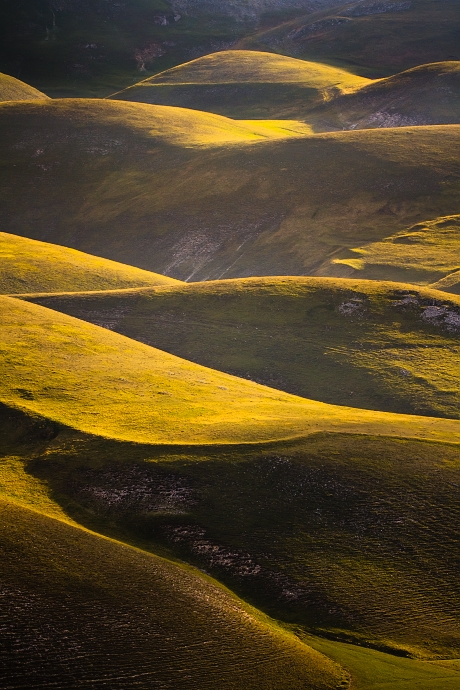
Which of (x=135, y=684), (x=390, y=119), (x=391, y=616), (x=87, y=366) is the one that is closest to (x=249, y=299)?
(x=87, y=366)

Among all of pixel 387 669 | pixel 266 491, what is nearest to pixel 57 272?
pixel 266 491

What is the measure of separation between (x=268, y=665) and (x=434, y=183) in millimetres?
106074

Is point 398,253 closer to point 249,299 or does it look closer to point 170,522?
point 249,299

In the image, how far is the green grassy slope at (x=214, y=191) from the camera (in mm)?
115438

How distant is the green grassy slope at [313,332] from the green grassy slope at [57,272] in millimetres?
9476

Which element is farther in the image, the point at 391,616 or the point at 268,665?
the point at 391,616

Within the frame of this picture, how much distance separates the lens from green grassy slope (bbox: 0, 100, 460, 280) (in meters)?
115

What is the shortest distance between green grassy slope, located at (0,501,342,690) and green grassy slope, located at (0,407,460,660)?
8.03 ft

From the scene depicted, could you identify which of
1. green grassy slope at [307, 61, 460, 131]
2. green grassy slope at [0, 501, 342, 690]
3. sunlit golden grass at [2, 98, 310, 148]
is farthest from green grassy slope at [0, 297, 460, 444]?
green grassy slope at [307, 61, 460, 131]

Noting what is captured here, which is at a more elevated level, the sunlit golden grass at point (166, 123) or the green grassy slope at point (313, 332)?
the sunlit golden grass at point (166, 123)

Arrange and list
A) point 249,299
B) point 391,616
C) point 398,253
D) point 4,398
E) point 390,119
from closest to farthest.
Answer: point 391,616
point 4,398
point 249,299
point 398,253
point 390,119

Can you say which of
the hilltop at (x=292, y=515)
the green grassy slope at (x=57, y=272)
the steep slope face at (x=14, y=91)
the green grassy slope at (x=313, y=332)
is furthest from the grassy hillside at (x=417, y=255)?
the steep slope face at (x=14, y=91)

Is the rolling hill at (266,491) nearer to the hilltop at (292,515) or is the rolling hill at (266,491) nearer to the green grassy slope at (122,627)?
the hilltop at (292,515)

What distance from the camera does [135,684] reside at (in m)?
27.6
